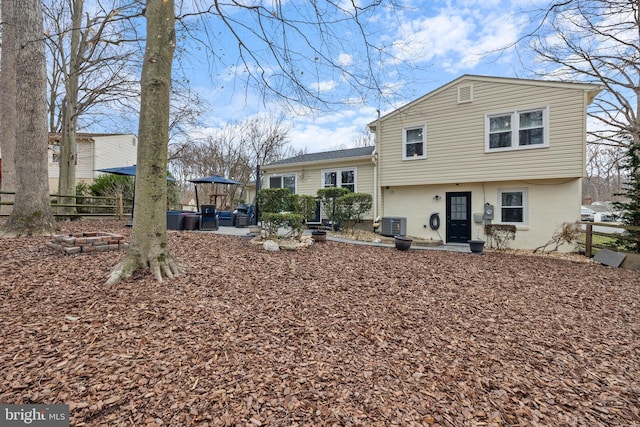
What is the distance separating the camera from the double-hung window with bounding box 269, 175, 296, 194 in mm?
13461

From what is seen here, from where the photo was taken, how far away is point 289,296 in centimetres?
358

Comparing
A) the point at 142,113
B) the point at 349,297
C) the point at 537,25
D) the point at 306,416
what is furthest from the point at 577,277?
the point at 142,113

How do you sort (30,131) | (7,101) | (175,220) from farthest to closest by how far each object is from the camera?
(175,220) < (7,101) < (30,131)

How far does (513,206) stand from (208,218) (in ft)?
32.8

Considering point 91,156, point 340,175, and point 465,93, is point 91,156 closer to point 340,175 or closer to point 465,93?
point 340,175

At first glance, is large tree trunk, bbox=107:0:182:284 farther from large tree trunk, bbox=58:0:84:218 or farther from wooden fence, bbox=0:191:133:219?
large tree trunk, bbox=58:0:84:218

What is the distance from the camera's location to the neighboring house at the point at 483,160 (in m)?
8.46

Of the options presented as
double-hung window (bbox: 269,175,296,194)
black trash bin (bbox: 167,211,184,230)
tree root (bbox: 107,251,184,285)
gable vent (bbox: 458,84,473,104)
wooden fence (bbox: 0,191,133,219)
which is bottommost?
tree root (bbox: 107,251,184,285)

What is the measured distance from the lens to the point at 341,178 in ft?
40.2

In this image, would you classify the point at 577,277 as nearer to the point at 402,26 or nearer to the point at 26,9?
the point at 402,26

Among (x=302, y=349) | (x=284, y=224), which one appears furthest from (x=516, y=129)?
(x=302, y=349)

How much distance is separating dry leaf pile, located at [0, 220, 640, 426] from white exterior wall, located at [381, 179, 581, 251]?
506cm

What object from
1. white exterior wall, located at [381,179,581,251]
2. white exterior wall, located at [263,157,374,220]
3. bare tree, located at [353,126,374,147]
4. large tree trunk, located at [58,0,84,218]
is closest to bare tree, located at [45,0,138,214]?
large tree trunk, located at [58,0,84,218]

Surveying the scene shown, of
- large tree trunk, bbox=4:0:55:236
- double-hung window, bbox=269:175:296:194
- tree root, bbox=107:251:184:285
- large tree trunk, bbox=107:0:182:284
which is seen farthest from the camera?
double-hung window, bbox=269:175:296:194
